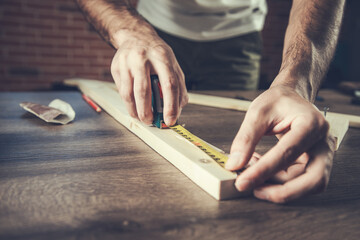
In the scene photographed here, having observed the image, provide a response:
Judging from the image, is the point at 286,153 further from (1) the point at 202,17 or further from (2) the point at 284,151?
(1) the point at 202,17

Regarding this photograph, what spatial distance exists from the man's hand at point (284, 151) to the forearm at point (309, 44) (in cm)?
15

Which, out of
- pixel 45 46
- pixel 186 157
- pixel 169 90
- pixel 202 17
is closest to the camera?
pixel 186 157

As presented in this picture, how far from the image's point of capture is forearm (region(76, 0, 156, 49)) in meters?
0.98

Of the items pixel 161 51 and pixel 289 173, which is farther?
pixel 161 51

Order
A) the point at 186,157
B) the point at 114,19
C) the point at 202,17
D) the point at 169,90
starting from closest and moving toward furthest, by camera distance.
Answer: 1. the point at 186,157
2. the point at 169,90
3. the point at 114,19
4. the point at 202,17

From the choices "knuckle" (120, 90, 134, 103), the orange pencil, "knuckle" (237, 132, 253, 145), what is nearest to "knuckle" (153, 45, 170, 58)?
"knuckle" (120, 90, 134, 103)

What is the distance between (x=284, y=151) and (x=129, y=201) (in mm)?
271

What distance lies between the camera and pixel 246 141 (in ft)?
1.83

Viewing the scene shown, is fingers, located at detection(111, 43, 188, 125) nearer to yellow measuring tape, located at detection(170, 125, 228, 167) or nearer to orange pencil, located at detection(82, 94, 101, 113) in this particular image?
yellow measuring tape, located at detection(170, 125, 228, 167)

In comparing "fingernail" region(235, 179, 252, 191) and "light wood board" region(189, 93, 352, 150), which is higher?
"fingernail" region(235, 179, 252, 191)

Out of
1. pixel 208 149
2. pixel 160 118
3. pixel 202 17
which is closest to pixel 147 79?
pixel 160 118

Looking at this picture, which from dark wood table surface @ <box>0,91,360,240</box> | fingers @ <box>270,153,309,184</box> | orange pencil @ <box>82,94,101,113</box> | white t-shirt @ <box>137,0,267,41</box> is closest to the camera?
dark wood table surface @ <box>0,91,360,240</box>

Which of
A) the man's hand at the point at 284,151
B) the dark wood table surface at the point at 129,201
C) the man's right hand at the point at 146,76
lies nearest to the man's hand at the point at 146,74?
the man's right hand at the point at 146,76

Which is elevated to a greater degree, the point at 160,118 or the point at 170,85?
the point at 170,85
